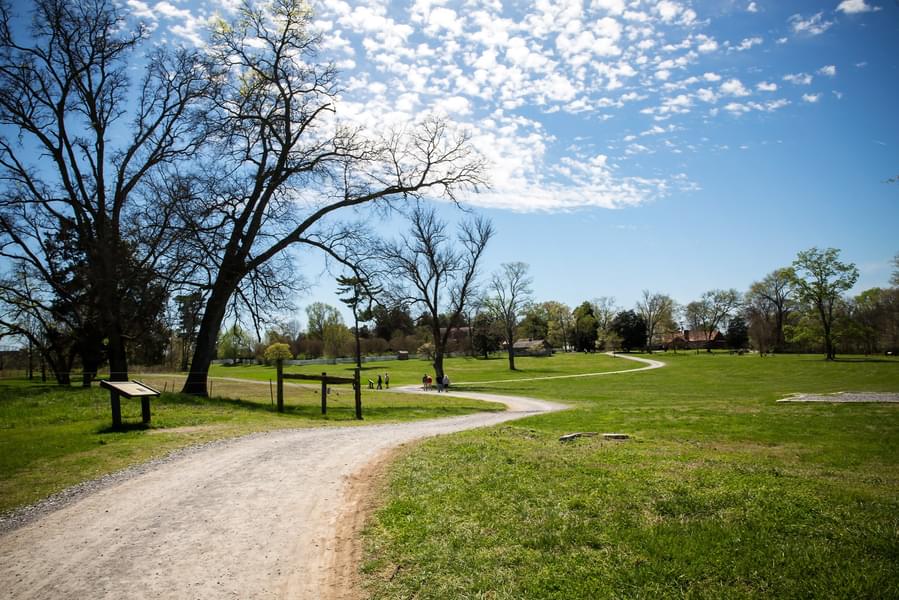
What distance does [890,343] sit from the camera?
2785 inches

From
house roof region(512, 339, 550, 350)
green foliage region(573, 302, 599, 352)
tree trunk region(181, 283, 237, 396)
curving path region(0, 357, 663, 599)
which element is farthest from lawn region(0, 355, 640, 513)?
house roof region(512, 339, 550, 350)

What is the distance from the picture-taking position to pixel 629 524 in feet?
17.7

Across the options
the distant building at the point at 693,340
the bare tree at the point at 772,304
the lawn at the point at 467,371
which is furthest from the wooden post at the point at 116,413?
the distant building at the point at 693,340

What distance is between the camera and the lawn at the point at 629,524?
417 cm

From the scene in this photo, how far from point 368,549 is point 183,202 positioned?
61.9 feet

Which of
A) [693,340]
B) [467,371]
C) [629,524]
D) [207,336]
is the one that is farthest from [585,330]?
[629,524]

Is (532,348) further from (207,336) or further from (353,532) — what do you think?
(353,532)

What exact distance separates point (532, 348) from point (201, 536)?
358ft

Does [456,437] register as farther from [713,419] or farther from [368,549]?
[713,419]

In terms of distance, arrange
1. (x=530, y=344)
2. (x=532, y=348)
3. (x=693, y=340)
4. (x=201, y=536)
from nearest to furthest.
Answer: (x=201, y=536), (x=532, y=348), (x=693, y=340), (x=530, y=344)

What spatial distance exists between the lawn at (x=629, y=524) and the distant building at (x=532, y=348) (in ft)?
304

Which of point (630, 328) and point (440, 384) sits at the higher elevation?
point (630, 328)

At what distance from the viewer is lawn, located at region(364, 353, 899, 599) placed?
4.17 m

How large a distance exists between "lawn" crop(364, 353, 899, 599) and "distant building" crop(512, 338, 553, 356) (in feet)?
304
